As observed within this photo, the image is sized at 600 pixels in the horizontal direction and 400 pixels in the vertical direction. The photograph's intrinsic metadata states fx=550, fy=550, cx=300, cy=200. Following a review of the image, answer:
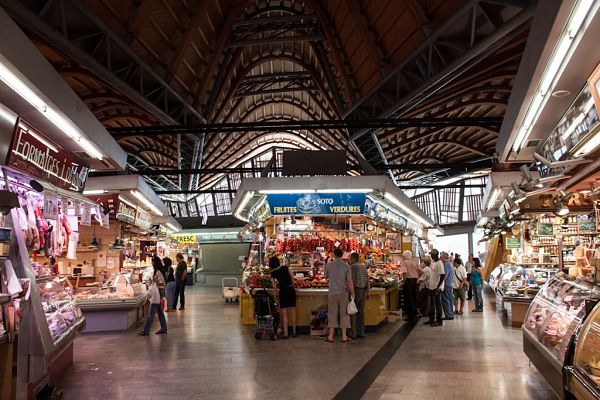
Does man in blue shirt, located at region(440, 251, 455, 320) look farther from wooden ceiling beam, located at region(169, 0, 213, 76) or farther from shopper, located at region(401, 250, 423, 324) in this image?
wooden ceiling beam, located at region(169, 0, 213, 76)

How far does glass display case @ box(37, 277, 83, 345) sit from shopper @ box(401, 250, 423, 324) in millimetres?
7282

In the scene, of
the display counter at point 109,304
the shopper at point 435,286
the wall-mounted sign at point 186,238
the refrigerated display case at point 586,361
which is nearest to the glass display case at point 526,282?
the shopper at point 435,286

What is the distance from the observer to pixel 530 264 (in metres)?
15.8

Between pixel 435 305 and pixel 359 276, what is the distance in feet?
9.45

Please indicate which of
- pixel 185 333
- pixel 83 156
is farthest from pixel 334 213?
pixel 83 156

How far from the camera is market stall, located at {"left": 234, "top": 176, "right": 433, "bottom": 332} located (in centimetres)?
1028

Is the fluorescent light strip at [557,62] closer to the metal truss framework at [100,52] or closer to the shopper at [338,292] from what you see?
the shopper at [338,292]

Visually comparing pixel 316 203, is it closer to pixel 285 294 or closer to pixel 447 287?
pixel 285 294

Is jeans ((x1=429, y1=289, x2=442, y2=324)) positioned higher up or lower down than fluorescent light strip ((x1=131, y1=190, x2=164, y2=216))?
lower down

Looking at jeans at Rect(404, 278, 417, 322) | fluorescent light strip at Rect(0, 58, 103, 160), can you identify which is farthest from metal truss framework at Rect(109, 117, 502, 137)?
fluorescent light strip at Rect(0, 58, 103, 160)

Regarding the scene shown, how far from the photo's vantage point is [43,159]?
5.73 metres

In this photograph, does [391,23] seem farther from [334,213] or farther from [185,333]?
[185,333]

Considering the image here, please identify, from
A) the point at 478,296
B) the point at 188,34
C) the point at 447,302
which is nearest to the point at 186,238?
the point at 188,34

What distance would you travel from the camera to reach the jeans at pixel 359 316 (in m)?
9.89
